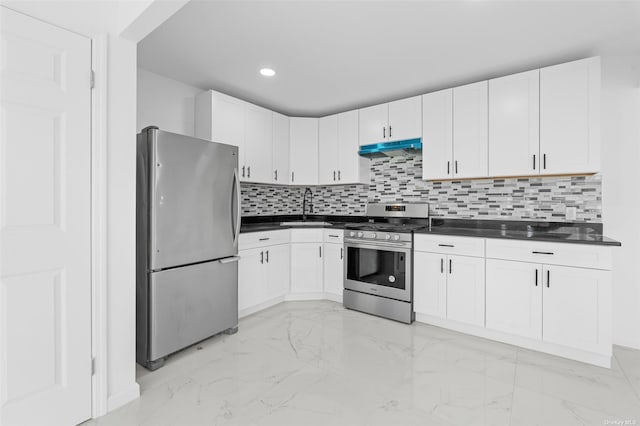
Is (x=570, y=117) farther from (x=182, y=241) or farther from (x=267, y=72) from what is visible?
(x=182, y=241)

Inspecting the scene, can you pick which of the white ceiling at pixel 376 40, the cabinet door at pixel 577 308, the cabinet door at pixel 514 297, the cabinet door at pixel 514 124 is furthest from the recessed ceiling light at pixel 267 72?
the cabinet door at pixel 577 308

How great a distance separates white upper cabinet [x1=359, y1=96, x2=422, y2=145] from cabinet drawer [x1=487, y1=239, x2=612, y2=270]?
1410 mm

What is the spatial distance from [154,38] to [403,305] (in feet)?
10.3

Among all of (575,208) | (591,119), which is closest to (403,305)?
(575,208)

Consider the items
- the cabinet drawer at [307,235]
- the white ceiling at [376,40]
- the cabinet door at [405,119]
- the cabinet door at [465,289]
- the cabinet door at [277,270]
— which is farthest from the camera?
the cabinet drawer at [307,235]

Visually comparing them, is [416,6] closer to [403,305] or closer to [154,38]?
[154,38]

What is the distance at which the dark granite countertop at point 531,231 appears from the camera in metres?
2.44

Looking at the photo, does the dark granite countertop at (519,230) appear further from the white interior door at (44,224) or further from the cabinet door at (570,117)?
the white interior door at (44,224)

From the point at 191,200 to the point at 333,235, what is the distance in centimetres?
178

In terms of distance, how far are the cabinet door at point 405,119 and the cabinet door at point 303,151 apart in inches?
41.3

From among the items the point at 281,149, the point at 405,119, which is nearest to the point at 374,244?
the point at 405,119

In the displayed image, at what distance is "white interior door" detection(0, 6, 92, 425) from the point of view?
1.42m

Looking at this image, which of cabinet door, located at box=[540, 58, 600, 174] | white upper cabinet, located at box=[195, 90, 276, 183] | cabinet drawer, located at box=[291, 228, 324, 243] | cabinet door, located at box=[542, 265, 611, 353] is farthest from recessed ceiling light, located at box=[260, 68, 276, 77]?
cabinet door, located at box=[542, 265, 611, 353]

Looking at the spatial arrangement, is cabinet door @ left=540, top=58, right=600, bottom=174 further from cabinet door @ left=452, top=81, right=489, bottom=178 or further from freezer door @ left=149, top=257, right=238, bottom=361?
freezer door @ left=149, top=257, right=238, bottom=361
